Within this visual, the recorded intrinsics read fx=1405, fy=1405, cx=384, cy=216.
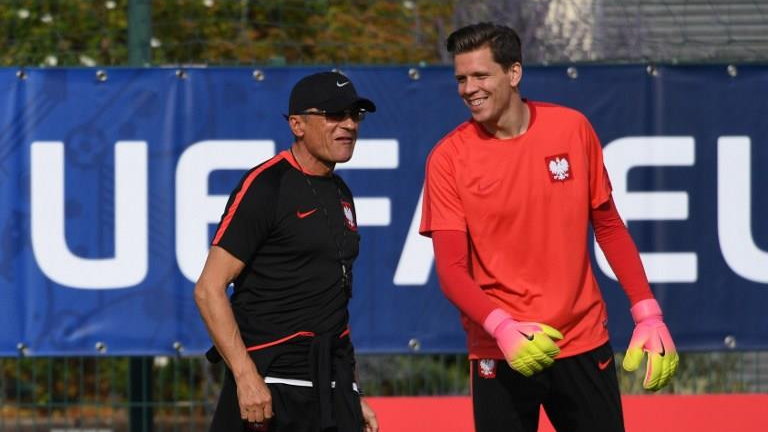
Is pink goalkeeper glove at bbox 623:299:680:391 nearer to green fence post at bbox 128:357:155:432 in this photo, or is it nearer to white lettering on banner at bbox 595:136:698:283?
white lettering on banner at bbox 595:136:698:283

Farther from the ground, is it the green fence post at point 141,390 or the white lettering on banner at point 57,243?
the white lettering on banner at point 57,243

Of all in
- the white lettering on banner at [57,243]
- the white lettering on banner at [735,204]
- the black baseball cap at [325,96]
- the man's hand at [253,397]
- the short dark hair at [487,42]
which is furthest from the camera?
the white lettering on banner at [735,204]

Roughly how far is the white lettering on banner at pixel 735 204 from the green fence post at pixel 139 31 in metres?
2.80

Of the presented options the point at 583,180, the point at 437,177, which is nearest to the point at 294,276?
the point at 437,177

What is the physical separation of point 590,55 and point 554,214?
243cm

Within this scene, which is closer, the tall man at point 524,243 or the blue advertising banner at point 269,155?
the tall man at point 524,243

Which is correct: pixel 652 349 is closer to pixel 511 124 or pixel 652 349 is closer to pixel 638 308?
pixel 638 308

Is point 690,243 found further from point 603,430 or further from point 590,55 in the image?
point 603,430

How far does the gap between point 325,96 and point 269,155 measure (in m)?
1.97

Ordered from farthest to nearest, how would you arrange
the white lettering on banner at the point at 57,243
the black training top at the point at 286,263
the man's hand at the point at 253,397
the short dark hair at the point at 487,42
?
the white lettering on banner at the point at 57,243
the short dark hair at the point at 487,42
the black training top at the point at 286,263
the man's hand at the point at 253,397

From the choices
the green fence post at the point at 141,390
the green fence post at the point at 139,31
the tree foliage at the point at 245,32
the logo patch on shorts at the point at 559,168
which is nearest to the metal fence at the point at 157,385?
the green fence post at the point at 141,390

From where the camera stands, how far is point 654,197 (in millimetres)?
6711

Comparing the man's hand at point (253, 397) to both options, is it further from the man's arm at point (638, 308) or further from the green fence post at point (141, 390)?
the green fence post at point (141, 390)

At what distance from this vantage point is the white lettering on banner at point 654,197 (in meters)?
6.70
